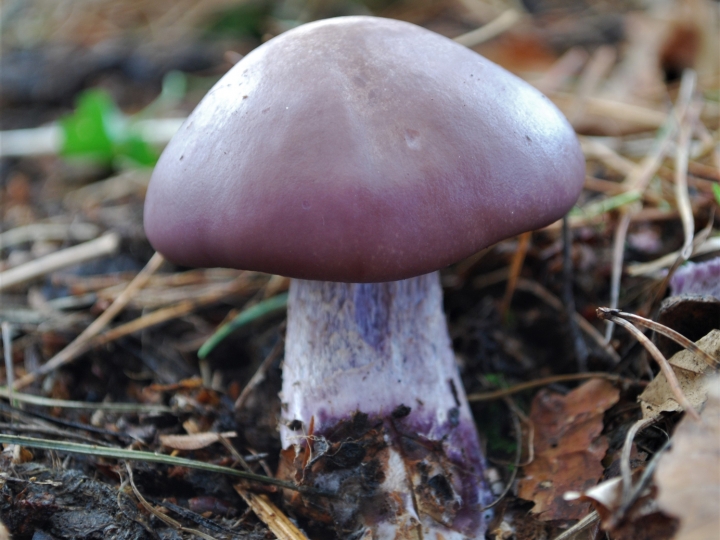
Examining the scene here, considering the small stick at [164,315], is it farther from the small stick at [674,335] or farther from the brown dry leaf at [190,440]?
the small stick at [674,335]

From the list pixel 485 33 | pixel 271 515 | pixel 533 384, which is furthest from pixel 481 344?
pixel 485 33

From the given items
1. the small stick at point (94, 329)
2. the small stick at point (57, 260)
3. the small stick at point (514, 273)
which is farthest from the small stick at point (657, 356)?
the small stick at point (57, 260)

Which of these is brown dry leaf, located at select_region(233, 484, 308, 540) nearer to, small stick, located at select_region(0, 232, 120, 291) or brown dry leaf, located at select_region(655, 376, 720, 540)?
brown dry leaf, located at select_region(655, 376, 720, 540)

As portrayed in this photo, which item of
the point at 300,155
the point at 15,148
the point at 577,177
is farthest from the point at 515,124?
the point at 15,148

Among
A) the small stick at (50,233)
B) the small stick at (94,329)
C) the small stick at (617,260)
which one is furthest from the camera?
the small stick at (50,233)

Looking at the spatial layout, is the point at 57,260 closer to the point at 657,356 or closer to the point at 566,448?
the point at 566,448

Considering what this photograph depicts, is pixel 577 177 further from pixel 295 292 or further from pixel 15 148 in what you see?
pixel 15 148
